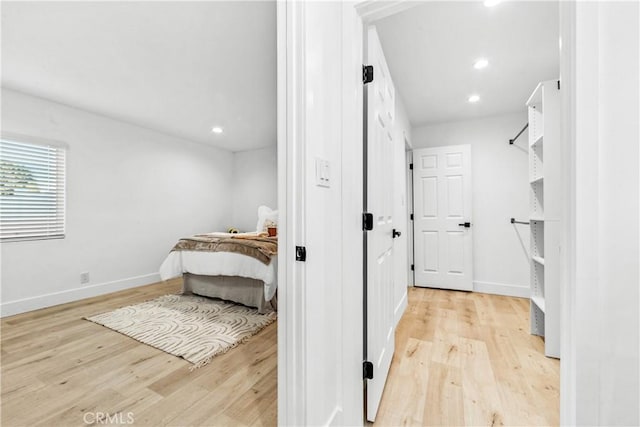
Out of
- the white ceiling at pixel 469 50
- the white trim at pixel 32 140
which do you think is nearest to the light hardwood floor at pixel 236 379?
the white trim at pixel 32 140

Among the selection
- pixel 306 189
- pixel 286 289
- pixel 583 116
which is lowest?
pixel 286 289

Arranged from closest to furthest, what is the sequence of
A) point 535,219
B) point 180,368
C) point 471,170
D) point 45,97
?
point 180,368, point 535,219, point 45,97, point 471,170

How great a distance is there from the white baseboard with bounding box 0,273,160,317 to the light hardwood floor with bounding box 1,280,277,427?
0.40 m

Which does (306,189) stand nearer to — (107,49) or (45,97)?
(107,49)

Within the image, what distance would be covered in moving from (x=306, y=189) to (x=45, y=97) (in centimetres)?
357

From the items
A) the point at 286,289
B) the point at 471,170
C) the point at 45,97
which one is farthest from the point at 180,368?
the point at 471,170

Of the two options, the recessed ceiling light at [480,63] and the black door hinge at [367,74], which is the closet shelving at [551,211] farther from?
the black door hinge at [367,74]

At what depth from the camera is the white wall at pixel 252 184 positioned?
500 centimetres

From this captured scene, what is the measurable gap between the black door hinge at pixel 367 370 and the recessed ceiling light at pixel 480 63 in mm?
2579

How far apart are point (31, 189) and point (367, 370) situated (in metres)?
3.70

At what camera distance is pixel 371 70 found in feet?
4.35

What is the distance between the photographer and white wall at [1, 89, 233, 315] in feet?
8.89

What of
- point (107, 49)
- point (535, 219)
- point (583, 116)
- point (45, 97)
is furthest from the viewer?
point (45, 97)

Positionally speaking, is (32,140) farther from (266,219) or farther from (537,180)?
(537,180)
